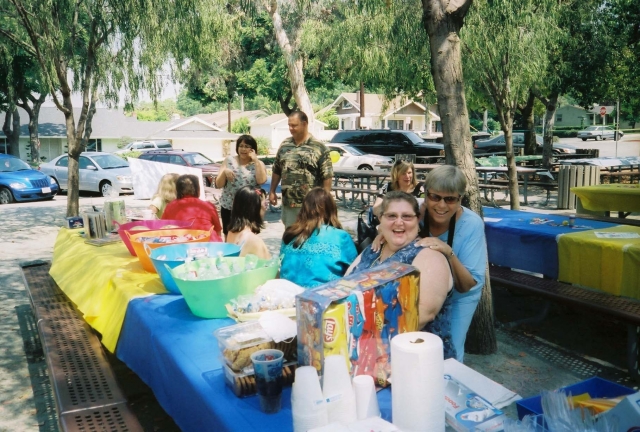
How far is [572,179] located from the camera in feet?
40.8

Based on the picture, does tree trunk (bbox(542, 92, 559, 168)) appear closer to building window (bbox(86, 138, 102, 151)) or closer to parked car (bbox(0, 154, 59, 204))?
parked car (bbox(0, 154, 59, 204))

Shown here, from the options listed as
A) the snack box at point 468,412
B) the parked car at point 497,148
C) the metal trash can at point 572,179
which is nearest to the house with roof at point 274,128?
the parked car at point 497,148

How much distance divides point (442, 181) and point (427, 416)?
1.72 meters

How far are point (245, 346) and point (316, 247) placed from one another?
1.47 m

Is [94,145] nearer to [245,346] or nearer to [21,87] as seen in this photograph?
[21,87]

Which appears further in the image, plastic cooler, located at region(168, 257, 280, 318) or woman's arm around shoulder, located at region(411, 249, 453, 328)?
plastic cooler, located at region(168, 257, 280, 318)

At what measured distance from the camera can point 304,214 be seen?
11.7ft

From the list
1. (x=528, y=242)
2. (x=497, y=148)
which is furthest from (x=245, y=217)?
(x=497, y=148)

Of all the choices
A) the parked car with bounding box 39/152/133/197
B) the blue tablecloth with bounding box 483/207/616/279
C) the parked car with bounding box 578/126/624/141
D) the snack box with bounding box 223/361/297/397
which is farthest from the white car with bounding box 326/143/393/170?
the parked car with bounding box 578/126/624/141

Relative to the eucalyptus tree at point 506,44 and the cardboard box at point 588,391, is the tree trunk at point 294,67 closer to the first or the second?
the eucalyptus tree at point 506,44

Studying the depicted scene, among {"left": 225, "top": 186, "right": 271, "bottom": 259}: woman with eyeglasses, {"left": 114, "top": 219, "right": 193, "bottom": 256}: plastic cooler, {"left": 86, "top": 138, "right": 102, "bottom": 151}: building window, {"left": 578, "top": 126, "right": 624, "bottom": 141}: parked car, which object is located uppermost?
{"left": 578, "top": 126, "right": 624, "bottom": 141}: parked car

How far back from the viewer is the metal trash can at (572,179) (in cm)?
1240

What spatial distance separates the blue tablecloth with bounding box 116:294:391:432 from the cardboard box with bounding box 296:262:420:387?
0.18 m

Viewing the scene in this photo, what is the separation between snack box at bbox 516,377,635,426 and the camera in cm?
188
